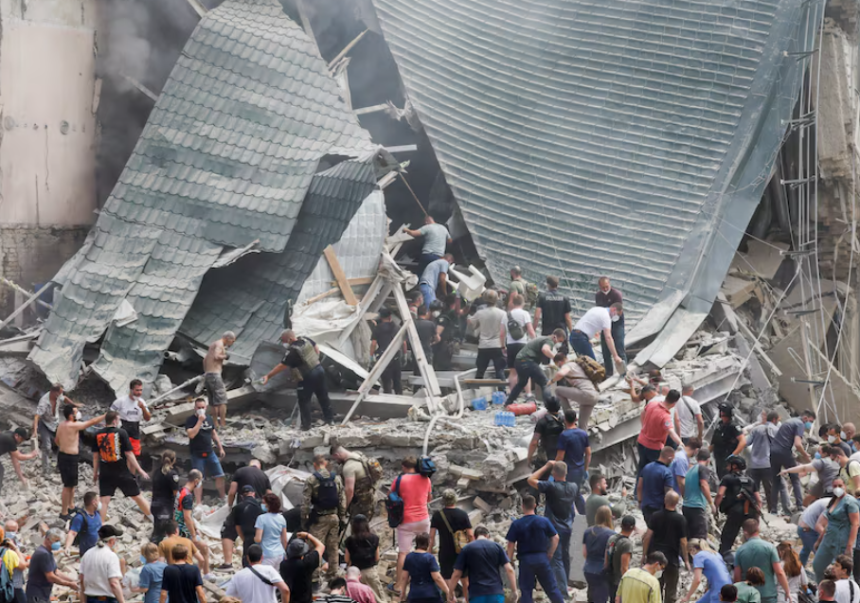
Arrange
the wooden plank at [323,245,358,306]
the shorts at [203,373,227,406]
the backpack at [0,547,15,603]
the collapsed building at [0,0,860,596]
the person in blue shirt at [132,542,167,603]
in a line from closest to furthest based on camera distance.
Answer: the backpack at [0,547,15,603], the person in blue shirt at [132,542,167,603], the shorts at [203,373,227,406], the collapsed building at [0,0,860,596], the wooden plank at [323,245,358,306]

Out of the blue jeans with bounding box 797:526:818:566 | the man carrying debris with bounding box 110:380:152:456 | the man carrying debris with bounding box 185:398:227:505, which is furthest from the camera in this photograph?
the man carrying debris with bounding box 110:380:152:456

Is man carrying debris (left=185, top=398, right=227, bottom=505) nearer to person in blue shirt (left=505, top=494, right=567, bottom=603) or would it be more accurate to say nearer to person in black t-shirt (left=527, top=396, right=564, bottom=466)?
person in black t-shirt (left=527, top=396, right=564, bottom=466)

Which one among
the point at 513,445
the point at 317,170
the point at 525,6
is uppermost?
the point at 525,6

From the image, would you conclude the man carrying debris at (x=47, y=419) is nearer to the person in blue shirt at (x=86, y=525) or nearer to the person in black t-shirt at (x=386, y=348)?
the person in blue shirt at (x=86, y=525)

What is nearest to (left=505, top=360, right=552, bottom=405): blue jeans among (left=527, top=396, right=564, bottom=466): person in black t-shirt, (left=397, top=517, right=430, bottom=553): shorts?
(left=527, top=396, right=564, bottom=466): person in black t-shirt

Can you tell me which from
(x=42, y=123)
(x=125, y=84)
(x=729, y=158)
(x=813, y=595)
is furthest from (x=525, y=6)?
(x=813, y=595)

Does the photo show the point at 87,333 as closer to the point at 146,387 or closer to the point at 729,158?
the point at 146,387

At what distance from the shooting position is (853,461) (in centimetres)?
1381

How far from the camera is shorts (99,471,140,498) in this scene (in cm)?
1436

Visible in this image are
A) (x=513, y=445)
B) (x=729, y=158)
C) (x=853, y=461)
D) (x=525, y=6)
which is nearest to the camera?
(x=853, y=461)

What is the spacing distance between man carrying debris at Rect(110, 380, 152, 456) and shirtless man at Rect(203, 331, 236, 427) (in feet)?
3.81

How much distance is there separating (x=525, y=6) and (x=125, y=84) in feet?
20.9

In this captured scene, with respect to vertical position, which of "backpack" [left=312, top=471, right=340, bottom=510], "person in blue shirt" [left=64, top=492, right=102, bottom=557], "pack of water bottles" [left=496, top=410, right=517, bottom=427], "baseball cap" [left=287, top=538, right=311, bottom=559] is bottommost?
"person in blue shirt" [left=64, top=492, right=102, bottom=557]

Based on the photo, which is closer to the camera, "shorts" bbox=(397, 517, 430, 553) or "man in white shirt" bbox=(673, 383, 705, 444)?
"shorts" bbox=(397, 517, 430, 553)
